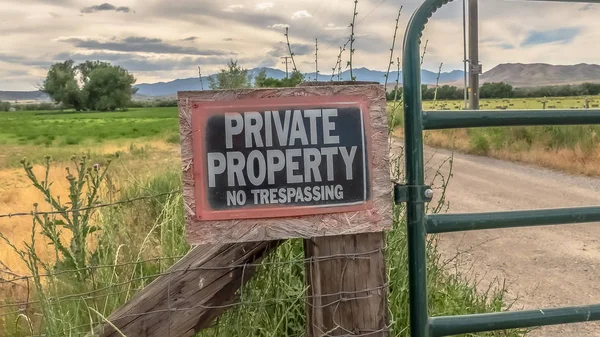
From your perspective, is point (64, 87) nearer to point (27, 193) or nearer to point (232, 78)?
point (27, 193)

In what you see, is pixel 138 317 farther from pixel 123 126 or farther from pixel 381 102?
pixel 123 126

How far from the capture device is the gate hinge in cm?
192

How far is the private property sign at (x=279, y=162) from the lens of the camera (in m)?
1.69

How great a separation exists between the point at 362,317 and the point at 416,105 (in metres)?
0.71

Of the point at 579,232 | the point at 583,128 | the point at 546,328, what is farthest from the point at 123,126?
the point at 546,328

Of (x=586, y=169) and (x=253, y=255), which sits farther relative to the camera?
(x=586, y=169)

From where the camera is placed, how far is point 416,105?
192cm

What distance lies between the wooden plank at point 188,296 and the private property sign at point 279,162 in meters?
0.17

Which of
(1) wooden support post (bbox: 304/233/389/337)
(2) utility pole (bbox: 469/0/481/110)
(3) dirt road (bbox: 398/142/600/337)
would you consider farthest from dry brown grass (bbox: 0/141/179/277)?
(2) utility pole (bbox: 469/0/481/110)

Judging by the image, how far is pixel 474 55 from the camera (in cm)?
1675

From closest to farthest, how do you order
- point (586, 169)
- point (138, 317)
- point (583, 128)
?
point (138, 317)
point (586, 169)
point (583, 128)

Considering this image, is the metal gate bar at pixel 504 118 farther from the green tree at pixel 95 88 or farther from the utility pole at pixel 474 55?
the green tree at pixel 95 88

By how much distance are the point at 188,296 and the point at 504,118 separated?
121 centimetres

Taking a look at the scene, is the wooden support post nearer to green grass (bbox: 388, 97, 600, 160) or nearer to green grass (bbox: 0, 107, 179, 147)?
green grass (bbox: 388, 97, 600, 160)
